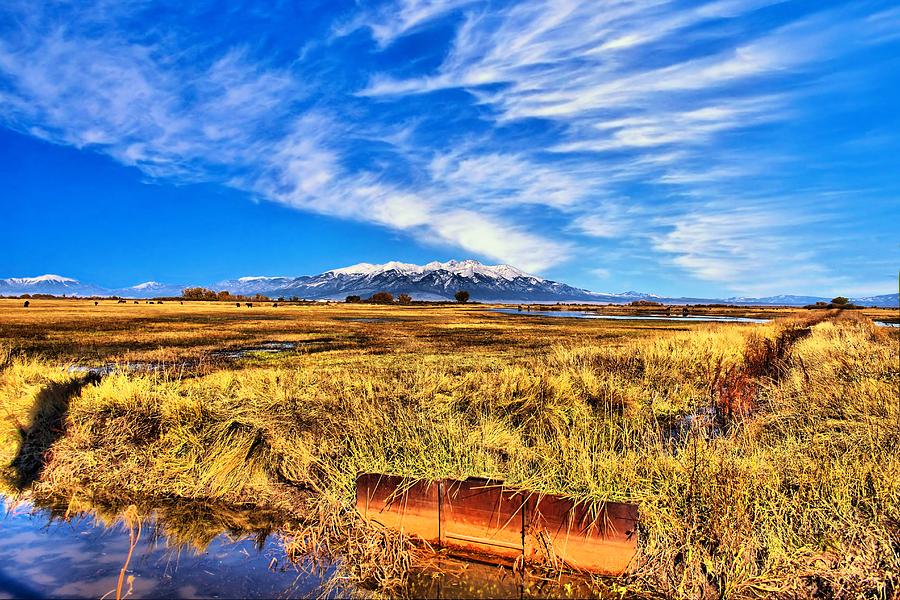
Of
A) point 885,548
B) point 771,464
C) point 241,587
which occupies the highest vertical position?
point 771,464

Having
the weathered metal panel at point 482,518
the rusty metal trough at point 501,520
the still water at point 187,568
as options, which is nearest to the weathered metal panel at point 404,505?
the rusty metal trough at point 501,520

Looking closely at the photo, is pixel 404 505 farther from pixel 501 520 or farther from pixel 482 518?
pixel 501 520

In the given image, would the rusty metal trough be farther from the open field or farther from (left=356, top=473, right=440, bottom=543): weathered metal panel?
the open field

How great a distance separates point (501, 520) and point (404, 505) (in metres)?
1.44

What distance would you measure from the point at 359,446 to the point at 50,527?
5156 millimetres

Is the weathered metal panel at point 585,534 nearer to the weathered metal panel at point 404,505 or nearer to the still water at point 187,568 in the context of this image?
the still water at point 187,568

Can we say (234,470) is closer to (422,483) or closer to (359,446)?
(359,446)

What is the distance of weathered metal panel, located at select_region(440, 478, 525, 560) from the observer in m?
6.82

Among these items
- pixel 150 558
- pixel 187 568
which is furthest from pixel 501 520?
pixel 150 558

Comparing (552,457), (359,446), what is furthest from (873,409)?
(359,446)

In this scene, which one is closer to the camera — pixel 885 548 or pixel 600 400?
pixel 885 548

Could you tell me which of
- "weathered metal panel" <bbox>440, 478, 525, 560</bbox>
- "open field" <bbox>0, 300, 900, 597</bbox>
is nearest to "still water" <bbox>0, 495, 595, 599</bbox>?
"weathered metal panel" <bbox>440, 478, 525, 560</bbox>

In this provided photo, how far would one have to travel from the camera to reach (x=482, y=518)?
6.98 metres

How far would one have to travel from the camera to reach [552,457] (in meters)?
7.47
